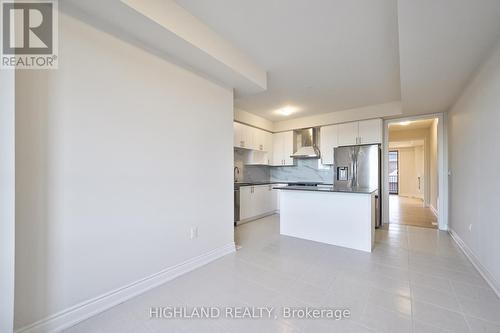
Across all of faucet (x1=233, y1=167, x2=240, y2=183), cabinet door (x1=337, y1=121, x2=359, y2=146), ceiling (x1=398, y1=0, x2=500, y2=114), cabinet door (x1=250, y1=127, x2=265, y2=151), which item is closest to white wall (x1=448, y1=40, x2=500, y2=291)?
ceiling (x1=398, y1=0, x2=500, y2=114)

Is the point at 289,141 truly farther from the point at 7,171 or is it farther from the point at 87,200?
the point at 7,171

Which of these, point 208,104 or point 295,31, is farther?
point 208,104

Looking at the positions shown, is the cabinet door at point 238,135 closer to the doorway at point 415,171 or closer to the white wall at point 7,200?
the doorway at point 415,171

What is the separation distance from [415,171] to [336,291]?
9.87m

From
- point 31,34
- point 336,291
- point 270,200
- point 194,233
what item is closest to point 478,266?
point 336,291

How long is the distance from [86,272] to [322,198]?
9.83ft

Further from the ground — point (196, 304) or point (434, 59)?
point (434, 59)

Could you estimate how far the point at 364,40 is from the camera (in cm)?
228

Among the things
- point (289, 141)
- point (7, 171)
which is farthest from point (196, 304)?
point (289, 141)

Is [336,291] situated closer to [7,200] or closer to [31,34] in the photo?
[7,200]

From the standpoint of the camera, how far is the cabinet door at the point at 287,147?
5711mm

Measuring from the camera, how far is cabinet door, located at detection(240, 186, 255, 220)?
15.3 ft

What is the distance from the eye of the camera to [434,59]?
221cm

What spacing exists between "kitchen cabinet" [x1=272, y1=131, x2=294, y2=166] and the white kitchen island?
210 cm
